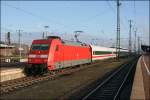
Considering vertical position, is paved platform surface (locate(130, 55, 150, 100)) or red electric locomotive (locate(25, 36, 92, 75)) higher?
red electric locomotive (locate(25, 36, 92, 75))

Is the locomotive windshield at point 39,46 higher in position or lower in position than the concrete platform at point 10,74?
higher

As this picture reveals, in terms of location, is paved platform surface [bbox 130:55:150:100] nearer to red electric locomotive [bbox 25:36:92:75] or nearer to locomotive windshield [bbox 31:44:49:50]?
red electric locomotive [bbox 25:36:92:75]

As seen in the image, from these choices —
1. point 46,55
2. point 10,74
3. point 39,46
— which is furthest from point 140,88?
point 39,46

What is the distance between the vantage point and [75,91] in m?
19.0

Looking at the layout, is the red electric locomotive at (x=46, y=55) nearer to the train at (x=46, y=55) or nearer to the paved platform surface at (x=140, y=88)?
the train at (x=46, y=55)

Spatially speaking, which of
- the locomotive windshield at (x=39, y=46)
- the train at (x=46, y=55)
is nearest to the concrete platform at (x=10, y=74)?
the train at (x=46, y=55)

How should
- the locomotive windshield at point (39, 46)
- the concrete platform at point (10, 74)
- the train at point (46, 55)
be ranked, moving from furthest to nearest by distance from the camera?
the locomotive windshield at point (39, 46)
the train at point (46, 55)
the concrete platform at point (10, 74)

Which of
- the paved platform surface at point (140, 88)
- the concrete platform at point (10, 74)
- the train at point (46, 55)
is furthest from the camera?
the train at point (46, 55)

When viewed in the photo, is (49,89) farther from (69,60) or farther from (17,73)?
(69,60)

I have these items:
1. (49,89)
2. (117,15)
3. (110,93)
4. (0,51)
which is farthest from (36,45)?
(0,51)

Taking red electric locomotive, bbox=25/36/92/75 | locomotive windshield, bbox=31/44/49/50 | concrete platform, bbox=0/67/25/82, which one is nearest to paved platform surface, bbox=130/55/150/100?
red electric locomotive, bbox=25/36/92/75

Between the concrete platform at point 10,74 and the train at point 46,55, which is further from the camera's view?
the train at point 46,55

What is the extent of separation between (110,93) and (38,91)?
3830 millimetres

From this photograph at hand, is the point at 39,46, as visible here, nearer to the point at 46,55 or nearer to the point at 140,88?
the point at 46,55
